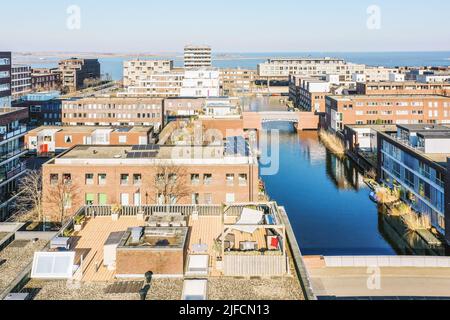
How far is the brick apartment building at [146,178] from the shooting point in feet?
60.5

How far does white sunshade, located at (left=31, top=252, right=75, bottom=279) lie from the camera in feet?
26.1

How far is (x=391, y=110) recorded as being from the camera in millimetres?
47656

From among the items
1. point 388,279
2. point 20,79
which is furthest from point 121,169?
point 20,79

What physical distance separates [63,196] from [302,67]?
99.1m

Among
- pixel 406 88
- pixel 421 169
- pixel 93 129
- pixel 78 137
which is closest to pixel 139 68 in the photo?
pixel 406 88

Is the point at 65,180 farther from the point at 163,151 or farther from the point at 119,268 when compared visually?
the point at 119,268

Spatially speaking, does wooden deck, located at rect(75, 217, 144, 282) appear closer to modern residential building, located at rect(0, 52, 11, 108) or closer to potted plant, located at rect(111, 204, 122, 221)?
potted plant, located at rect(111, 204, 122, 221)

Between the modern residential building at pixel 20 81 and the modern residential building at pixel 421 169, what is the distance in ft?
194

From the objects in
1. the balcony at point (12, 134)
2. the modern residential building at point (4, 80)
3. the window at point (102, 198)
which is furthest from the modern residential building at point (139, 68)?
the window at point (102, 198)

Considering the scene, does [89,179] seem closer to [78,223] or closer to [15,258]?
[78,223]

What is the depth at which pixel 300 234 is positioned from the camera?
69.8 feet

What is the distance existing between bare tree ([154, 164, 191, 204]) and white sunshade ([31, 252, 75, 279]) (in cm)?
968
